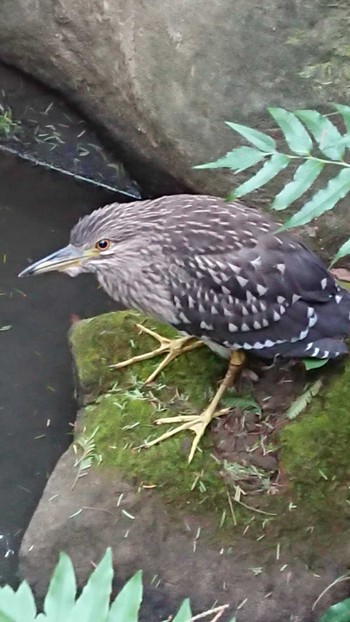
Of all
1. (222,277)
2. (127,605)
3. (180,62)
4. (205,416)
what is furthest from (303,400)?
(127,605)

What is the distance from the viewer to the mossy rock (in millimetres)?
2721

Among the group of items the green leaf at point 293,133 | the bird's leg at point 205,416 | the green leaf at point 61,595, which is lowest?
the bird's leg at point 205,416

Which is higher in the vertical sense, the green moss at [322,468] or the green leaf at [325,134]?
the green leaf at [325,134]

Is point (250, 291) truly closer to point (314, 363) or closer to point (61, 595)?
point (314, 363)

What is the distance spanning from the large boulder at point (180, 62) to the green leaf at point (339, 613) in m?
1.79

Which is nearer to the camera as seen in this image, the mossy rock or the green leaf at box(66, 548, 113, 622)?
the green leaf at box(66, 548, 113, 622)

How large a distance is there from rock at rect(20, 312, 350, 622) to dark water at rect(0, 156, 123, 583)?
0.33 m

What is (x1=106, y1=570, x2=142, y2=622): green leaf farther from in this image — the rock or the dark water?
the dark water

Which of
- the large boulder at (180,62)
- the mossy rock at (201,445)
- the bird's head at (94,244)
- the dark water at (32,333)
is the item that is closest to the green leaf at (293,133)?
the bird's head at (94,244)

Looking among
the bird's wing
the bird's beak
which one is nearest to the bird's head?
the bird's beak

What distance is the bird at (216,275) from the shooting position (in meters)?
2.69

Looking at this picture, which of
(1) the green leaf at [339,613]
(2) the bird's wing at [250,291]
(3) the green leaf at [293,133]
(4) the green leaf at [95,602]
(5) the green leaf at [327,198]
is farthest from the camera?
(2) the bird's wing at [250,291]

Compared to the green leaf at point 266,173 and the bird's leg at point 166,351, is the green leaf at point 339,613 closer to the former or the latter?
the bird's leg at point 166,351

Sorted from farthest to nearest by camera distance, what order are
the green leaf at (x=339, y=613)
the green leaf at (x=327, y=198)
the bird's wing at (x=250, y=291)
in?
the bird's wing at (x=250, y=291) < the green leaf at (x=339, y=613) < the green leaf at (x=327, y=198)
